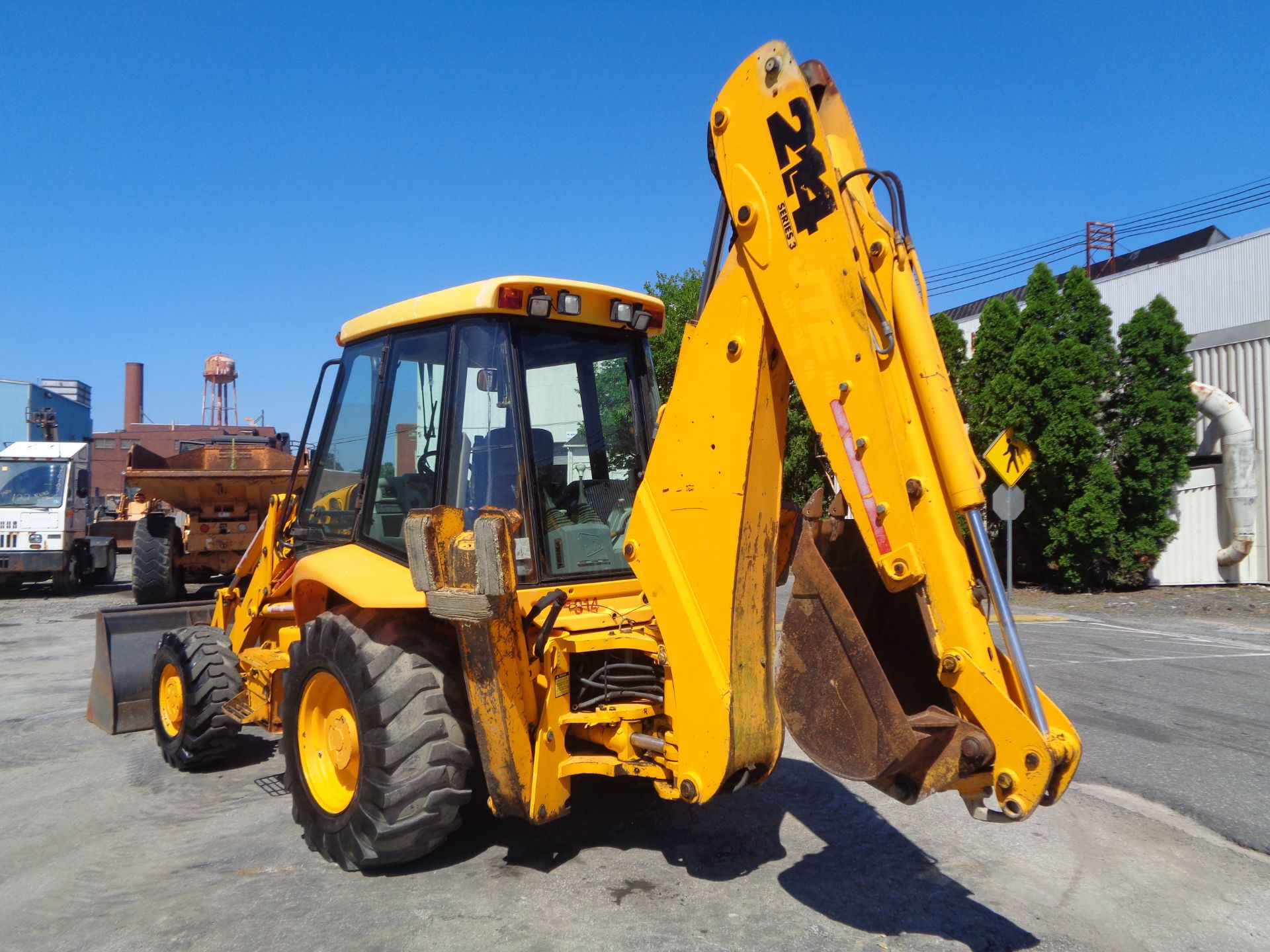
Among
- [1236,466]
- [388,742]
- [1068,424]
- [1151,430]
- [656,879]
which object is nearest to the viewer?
[388,742]

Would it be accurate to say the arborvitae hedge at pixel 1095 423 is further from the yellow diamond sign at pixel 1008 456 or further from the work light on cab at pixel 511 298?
the work light on cab at pixel 511 298

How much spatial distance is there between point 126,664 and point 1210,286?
946 inches

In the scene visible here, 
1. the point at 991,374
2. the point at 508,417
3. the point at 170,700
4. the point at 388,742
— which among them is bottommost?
the point at 170,700

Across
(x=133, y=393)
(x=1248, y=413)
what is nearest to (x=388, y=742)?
(x=1248, y=413)

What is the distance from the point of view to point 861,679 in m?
3.13

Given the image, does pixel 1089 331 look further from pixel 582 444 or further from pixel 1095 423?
pixel 582 444

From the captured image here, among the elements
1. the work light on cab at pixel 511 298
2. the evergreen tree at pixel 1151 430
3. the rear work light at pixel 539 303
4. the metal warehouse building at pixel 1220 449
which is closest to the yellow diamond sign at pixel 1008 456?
the rear work light at pixel 539 303

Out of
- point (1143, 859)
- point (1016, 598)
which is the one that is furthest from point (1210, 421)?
point (1143, 859)

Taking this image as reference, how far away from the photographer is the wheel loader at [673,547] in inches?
120

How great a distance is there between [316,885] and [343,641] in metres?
1.04

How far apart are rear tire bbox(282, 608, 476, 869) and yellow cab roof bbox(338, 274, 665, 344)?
142 cm

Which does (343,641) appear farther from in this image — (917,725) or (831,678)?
(917,725)

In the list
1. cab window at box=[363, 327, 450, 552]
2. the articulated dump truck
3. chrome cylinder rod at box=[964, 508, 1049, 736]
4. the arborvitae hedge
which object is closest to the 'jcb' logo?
chrome cylinder rod at box=[964, 508, 1049, 736]

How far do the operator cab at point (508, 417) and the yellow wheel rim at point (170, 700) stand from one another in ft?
6.15
